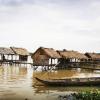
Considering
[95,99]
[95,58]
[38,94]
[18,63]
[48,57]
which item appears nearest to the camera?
[95,99]

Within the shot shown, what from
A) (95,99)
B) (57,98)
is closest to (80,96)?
(95,99)

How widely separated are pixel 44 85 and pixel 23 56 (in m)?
37.2

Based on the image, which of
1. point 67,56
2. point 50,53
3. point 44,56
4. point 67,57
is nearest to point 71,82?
point 44,56

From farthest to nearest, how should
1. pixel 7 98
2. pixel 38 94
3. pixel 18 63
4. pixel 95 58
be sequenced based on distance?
pixel 95 58, pixel 18 63, pixel 38 94, pixel 7 98

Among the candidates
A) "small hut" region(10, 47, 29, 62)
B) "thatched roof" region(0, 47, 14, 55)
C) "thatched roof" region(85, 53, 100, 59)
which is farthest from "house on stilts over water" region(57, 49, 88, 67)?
"thatched roof" region(0, 47, 14, 55)

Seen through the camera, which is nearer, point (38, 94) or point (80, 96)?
point (80, 96)

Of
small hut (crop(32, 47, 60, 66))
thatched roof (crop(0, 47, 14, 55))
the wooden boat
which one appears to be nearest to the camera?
the wooden boat

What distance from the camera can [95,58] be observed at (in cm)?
6256

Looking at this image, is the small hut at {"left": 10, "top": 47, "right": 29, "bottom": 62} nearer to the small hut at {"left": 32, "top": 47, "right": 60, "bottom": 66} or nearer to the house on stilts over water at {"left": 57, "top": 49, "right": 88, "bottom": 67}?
the small hut at {"left": 32, "top": 47, "right": 60, "bottom": 66}

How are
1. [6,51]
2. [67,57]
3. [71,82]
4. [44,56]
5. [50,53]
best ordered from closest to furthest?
1. [71,82]
2. [44,56]
3. [50,53]
4. [67,57]
5. [6,51]

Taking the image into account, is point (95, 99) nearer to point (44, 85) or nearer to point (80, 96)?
point (80, 96)

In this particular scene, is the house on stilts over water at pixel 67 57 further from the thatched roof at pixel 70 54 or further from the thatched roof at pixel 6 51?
the thatched roof at pixel 6 51

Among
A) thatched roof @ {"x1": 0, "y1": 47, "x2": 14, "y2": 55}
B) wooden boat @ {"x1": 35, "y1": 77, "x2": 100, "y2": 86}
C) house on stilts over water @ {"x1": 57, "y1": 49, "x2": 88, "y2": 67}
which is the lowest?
wooden boat @ {"x1": 35, "y1": 77, "x2": 100, "y2": 86}

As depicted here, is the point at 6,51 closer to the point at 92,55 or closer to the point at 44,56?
the point at 44,56
